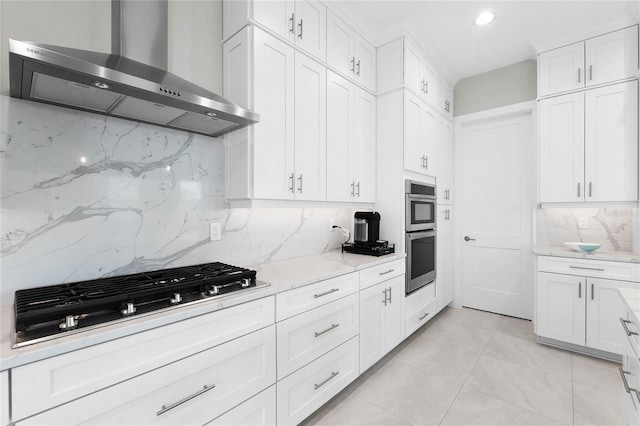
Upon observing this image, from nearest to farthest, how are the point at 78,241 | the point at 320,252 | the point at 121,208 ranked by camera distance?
the point at 78,241
the point at 121,208
the point at 320,252

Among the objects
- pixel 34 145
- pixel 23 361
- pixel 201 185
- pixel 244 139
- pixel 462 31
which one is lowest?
pixel 23 361

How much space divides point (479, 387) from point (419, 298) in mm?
940

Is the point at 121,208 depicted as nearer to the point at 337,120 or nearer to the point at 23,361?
the point at 23,361

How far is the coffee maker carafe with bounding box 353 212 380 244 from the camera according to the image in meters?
2.81

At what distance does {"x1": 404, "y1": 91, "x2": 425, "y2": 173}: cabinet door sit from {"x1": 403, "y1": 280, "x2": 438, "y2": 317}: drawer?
47.4 inches

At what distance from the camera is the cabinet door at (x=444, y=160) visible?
356 centimetres

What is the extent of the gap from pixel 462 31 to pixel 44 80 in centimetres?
320

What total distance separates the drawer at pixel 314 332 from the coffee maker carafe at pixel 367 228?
748 mm

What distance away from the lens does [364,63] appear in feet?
9.21

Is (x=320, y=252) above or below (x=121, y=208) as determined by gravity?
below

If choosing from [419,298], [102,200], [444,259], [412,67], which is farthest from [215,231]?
[444,259]

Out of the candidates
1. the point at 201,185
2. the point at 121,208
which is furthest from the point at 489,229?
the point at 121,208

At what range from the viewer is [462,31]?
293 cm

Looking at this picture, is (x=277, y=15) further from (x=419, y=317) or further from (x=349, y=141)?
(x=419, y=317)
